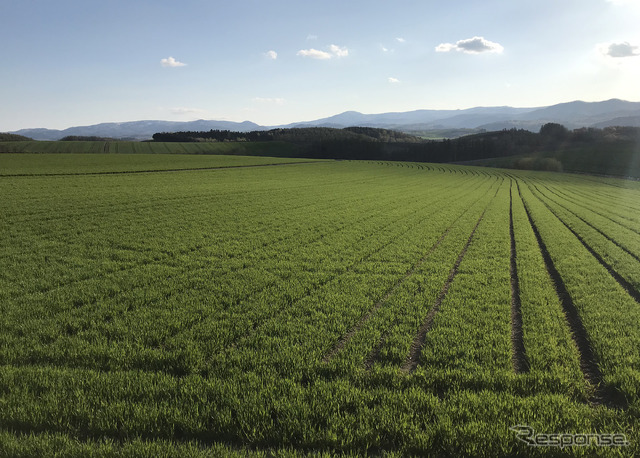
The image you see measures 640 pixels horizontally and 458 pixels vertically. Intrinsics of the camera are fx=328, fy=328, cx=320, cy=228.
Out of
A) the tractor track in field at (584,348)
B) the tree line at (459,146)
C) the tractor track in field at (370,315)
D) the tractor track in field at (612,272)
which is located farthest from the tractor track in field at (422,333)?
the tree line at (459,146)

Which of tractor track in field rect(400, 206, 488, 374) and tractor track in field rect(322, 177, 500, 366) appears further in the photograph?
tractor track in field rect(322, 177, 500, 366)

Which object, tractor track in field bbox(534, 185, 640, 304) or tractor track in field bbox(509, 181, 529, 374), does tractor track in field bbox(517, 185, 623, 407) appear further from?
tractor track in field bbox(534, 185, 640, 304)

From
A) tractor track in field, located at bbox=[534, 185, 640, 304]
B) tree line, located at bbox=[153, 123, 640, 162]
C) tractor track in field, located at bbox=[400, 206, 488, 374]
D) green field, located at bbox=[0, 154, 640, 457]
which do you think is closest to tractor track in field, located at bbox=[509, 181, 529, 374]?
green field, located at bbox=[0, 154, 640, 457]

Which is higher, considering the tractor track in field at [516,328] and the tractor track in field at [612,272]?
the tractor track in field at [612,272]

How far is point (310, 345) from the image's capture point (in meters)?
7.48

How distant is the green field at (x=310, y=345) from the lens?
5.09m

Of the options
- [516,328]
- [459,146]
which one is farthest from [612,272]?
[459,146]

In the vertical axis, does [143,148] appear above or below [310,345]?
above

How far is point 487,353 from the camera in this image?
7.23 meters

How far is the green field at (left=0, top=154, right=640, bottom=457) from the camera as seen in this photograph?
200 inches

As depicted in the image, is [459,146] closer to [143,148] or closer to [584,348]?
[143,148]

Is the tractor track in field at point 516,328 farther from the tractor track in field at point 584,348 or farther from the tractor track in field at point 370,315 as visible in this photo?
the tractor track in field at point 370,315

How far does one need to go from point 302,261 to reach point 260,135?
184322 mm

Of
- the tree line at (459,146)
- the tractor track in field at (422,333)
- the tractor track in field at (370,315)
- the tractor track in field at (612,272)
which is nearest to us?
the tractor track in field at (422,333)
